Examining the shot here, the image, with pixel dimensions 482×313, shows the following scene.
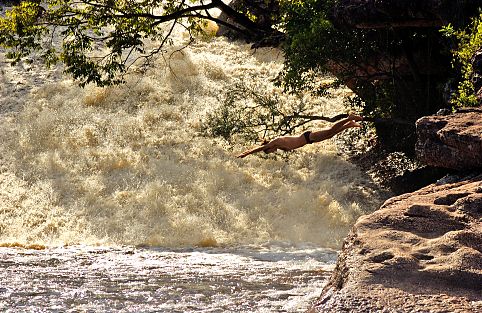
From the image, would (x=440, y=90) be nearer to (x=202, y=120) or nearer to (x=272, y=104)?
(x=272, y=104)

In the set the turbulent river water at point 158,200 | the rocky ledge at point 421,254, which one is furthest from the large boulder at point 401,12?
the rocky ledge at point 421,254

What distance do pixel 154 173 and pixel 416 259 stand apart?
12598 mm

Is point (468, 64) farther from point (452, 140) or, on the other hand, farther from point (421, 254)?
point (421, 254)

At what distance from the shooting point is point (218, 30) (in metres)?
27.1

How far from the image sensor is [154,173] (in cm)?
1909

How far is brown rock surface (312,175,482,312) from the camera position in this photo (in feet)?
21.1

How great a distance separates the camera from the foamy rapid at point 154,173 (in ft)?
56.0

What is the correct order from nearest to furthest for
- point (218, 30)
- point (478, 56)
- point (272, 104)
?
point (478, 56) → point (272, 104) → point (218, 30)

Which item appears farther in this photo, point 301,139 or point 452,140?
point 301,139

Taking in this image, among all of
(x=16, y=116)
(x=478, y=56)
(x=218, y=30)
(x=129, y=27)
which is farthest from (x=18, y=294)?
(x=218, y=30)

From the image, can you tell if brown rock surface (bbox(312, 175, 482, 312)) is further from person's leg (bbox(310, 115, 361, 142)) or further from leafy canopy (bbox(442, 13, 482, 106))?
person's leg (bbox(310, 115, 361, 142))

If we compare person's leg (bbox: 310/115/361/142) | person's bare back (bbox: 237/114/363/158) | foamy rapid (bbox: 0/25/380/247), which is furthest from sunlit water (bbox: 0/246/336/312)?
person's leg (bbox: 310/115/361/142)

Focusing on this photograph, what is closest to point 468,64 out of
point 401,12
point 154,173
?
point 401,12

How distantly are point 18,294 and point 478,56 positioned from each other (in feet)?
21.2
